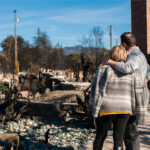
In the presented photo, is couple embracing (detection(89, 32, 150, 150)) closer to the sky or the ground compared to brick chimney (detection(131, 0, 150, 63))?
closer to the ground

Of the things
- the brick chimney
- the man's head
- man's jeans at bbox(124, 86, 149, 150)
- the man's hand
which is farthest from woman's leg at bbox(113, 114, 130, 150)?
the brick chimney

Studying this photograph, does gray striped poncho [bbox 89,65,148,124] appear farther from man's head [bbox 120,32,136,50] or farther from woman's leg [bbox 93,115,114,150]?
man's head [bbox 120,32,136,50]

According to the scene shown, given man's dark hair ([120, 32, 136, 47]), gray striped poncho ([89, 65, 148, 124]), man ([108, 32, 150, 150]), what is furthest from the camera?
man's dark hair ([120, 32, 136, 47])

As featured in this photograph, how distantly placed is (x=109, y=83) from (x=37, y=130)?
3.09 m

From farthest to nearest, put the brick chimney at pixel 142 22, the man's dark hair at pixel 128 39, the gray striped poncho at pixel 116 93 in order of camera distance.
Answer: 1. the brick chimney at pixel 142 22
2. the man's dark hair at pixel 128 39
3. the gray striped poncho at pixel 116 93

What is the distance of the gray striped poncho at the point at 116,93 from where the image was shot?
10.1 ft

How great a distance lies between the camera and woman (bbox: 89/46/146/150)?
308 cm

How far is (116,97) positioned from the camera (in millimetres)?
3092

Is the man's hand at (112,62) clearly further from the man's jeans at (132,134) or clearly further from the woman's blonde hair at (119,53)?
the man's jeans at (132,134)

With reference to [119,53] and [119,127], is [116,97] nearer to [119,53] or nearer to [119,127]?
[119,127]

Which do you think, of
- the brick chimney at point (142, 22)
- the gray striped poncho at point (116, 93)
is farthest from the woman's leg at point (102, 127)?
the brick chimney at point (142, 22)

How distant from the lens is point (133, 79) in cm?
315

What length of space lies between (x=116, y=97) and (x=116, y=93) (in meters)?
0.04

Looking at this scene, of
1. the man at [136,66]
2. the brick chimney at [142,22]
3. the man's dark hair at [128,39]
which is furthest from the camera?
the brick chimney at [142,22]
